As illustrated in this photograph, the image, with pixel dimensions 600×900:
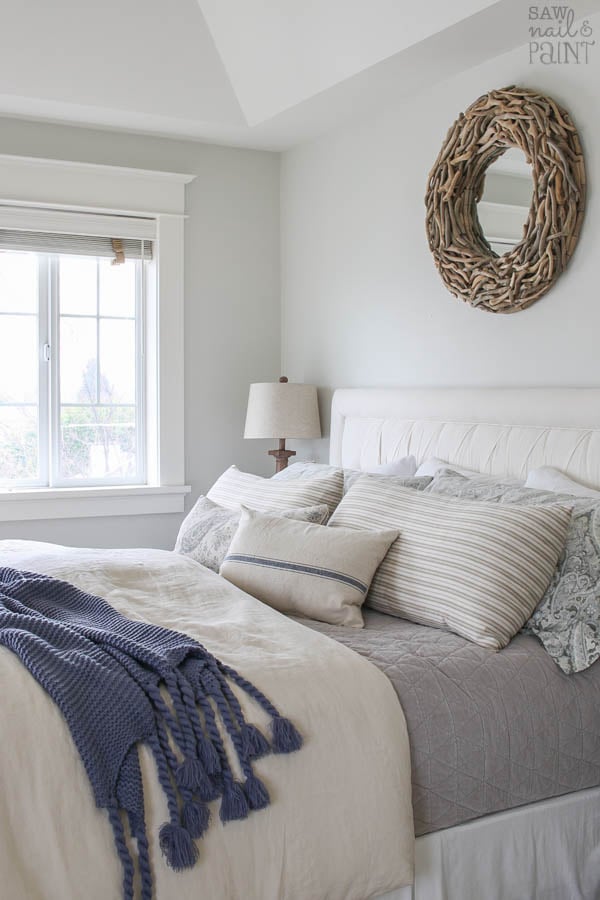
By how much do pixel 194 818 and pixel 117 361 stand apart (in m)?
3.07

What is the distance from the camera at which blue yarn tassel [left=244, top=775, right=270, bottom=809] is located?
5.17ft

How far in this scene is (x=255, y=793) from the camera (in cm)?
158

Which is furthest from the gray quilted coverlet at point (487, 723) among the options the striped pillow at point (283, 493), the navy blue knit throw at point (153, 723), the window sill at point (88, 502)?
the window sill at point (88, 502)

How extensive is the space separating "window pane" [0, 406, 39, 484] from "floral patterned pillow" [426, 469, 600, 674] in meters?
2.62

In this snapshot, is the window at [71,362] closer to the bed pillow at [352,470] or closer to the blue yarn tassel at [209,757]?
the bed pillow at [352,470]

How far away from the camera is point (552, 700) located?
6.37 ft

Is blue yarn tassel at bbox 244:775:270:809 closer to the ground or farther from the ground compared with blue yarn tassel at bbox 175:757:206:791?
closer to the ground

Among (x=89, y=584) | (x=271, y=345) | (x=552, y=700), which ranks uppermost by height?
(x=271, y=345)

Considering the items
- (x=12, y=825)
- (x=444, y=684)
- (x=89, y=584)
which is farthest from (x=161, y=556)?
(x=12, y=825)

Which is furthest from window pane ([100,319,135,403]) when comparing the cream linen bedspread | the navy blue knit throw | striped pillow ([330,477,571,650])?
the navy blue knit throw

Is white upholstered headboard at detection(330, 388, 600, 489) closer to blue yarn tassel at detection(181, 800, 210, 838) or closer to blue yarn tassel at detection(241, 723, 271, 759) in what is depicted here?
blue yarn tassel at detection(241, 723, 271, 759)

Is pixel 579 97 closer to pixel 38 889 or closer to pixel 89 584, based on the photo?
pixel 89 584

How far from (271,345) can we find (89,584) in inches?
94.2

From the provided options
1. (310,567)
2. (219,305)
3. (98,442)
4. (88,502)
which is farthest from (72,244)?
(310,567)
